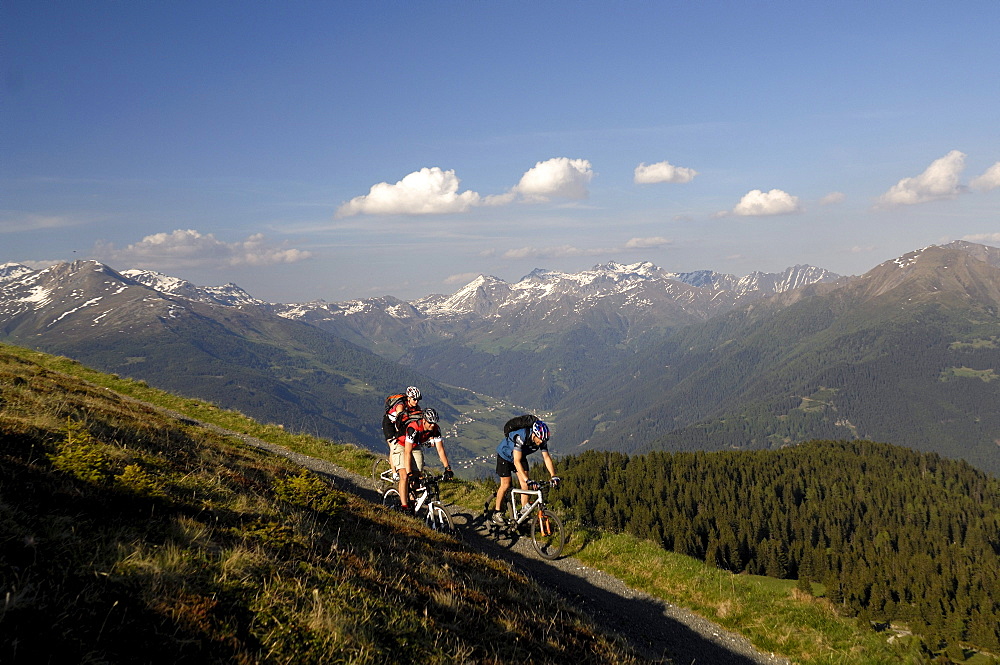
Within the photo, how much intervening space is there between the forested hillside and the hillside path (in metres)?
48.5

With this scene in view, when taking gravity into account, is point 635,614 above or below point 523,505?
below

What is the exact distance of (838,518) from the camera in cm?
13325

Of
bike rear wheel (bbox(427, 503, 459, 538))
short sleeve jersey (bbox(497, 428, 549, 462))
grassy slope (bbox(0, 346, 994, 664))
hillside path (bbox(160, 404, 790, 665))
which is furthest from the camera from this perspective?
short sleeve jersey (bbox(497, 428, 549, 462))

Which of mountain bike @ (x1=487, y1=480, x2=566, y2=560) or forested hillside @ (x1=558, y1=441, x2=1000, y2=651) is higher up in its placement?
mountain bike @ (x1=487, y1=480, x2=566, y2=560)

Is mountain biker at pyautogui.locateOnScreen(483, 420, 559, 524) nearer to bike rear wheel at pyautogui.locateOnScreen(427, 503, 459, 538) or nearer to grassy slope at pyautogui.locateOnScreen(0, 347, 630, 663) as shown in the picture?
bike rear wheel at pyautogui.locateOnScreen(427, 503, 459, 538)

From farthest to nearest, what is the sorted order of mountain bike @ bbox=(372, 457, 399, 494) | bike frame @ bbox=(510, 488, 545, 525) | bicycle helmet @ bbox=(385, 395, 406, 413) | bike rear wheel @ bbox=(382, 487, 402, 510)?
mountain bike @ bbox=(372, 457, 399, 494), bicycle helmet @ bbox=(385, 395, 406, 413), bike rear wheel @ bbox=(382, 487, 402, 510), bike frame @ bbox=(510, 488, 545, 525)

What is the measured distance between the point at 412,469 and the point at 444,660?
9.48m

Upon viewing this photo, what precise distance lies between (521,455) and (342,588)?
9062 mm

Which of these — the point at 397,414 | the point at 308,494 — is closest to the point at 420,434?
the point at 397,414

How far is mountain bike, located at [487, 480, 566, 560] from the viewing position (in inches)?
618

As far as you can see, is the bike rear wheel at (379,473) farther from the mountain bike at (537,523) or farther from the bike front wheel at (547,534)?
the bike front wheel at (547,534)

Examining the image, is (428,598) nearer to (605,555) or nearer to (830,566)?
(605,555)

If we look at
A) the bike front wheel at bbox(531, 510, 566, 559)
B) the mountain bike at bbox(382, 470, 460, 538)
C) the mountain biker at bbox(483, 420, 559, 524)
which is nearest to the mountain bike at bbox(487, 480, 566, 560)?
the bike front wheel at bbox(531, 510, 566, 559)

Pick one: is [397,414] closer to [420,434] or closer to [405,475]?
[420,434]
